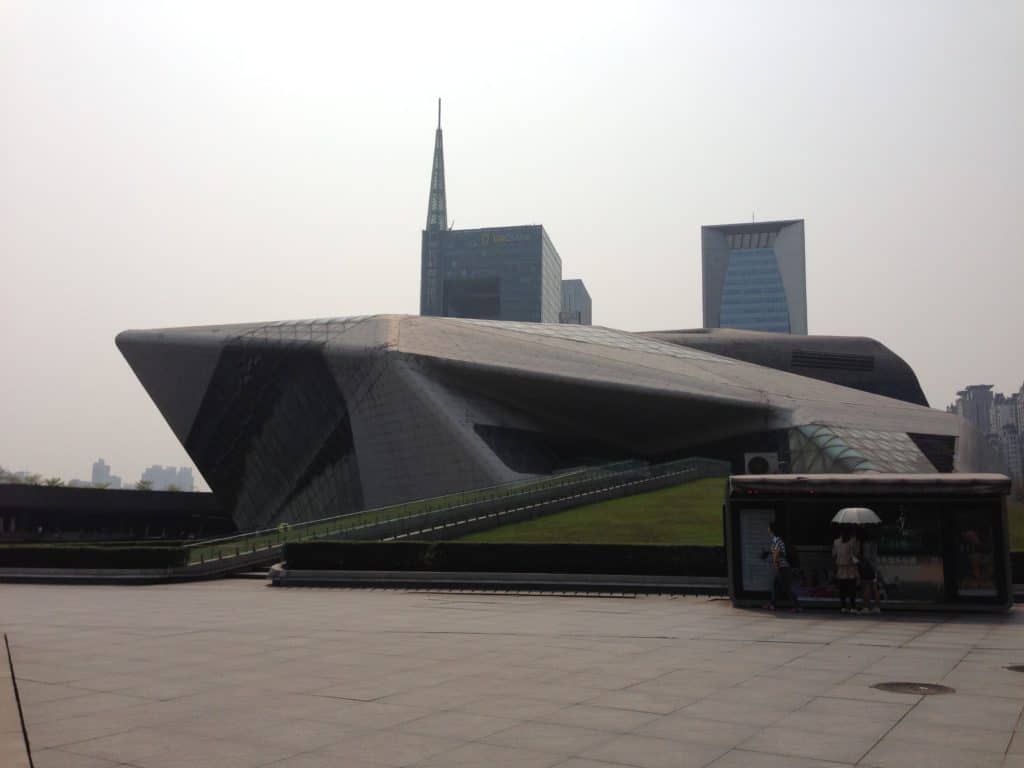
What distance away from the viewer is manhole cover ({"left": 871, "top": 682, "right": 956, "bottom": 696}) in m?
10.1

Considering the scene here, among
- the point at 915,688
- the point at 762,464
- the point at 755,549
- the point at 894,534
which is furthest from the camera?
the point at 762,464

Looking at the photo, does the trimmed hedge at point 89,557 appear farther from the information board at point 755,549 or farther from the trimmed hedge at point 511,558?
the information board at point 755,549

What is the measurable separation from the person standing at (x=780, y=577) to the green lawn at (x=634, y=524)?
7906 mm

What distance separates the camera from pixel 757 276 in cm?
19725

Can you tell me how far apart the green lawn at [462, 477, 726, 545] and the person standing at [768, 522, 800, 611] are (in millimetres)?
7906

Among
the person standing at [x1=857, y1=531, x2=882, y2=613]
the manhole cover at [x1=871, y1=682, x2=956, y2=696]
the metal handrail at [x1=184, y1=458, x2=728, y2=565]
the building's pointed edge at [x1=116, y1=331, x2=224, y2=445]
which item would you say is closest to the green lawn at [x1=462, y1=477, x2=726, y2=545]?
the metal handrail at [x1=184, y1=458, x2=728, y2=565]

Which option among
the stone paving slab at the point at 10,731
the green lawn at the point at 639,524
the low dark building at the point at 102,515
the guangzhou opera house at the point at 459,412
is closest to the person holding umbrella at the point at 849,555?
the green lawn at the point at 639,524

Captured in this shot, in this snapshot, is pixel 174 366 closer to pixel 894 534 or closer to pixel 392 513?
pixel 392 513

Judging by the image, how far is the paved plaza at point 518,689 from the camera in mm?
7797

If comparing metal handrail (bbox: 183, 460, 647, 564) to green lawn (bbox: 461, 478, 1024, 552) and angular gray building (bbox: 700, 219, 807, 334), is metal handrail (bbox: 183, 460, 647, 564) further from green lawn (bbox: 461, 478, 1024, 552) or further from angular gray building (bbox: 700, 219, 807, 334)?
angular gray building (bbox: 700, 219, 807, 334)

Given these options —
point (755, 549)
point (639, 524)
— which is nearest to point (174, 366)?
point (639, 524)

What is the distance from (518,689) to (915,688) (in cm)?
436

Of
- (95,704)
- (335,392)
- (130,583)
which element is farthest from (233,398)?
(95,704)

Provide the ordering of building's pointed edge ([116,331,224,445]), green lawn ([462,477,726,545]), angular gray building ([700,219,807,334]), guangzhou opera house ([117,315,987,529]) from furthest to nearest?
angular gray building ([700,219,807,334]) → building's pointed edge ([116,331,224,445]) → guangzhou opera house ([117,315,987,529]) → green lawn ([462,477,726,545])
